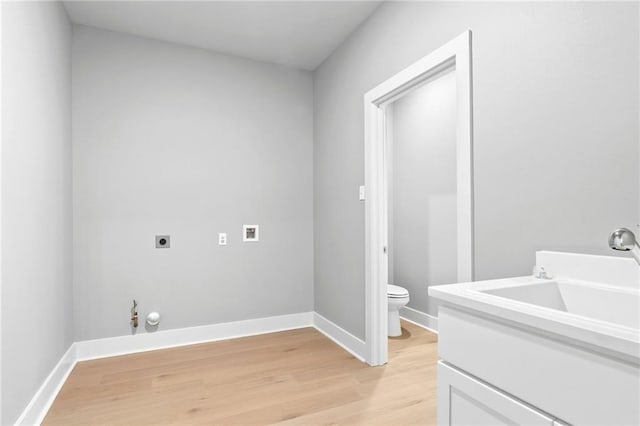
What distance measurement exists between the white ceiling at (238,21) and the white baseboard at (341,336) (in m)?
2.36

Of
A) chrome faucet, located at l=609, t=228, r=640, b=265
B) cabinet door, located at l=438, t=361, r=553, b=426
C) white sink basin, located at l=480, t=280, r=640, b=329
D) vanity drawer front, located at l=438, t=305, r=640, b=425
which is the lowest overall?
cabinet door, located at l=438, t=361, r=553, b=426

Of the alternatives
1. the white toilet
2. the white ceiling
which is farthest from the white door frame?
the white ceiling

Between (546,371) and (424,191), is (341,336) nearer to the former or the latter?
(424,191)

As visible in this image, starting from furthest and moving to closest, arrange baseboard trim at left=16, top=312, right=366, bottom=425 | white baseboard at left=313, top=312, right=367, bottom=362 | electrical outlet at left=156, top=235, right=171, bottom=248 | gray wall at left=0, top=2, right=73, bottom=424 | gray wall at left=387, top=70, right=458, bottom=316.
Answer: gray wall at left=387, top=70, right=458, bottom=316 < electrical outlet at left=156, top=235, right=171, bottom=248 < white baseboard at left=313, top=312, right=367, bottom=362 < baseboard trim at left=16, top=312, right=366, bottom=425 < gray wall at left=0, top=2, right=73, bottom=424

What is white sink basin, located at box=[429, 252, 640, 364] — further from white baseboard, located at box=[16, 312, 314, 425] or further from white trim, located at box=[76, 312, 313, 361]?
A: white trim, located at box=[76, 312, 313, 361]

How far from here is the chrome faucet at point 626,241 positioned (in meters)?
0.85

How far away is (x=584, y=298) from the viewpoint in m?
1.08

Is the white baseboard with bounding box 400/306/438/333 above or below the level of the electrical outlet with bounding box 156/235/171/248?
below

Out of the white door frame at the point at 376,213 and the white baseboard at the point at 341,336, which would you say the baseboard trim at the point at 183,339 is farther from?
the white door frame at the point at 376,213

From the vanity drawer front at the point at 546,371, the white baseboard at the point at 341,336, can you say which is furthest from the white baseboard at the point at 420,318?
the vanity drawer front at the point at 546,371

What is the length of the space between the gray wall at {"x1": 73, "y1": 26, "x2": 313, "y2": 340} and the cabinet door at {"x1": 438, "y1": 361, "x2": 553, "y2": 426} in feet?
7.45

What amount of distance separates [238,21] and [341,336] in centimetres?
255

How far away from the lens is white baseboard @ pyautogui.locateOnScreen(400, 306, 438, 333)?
310 cm

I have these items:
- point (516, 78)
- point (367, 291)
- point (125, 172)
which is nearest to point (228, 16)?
point (125, 172)
